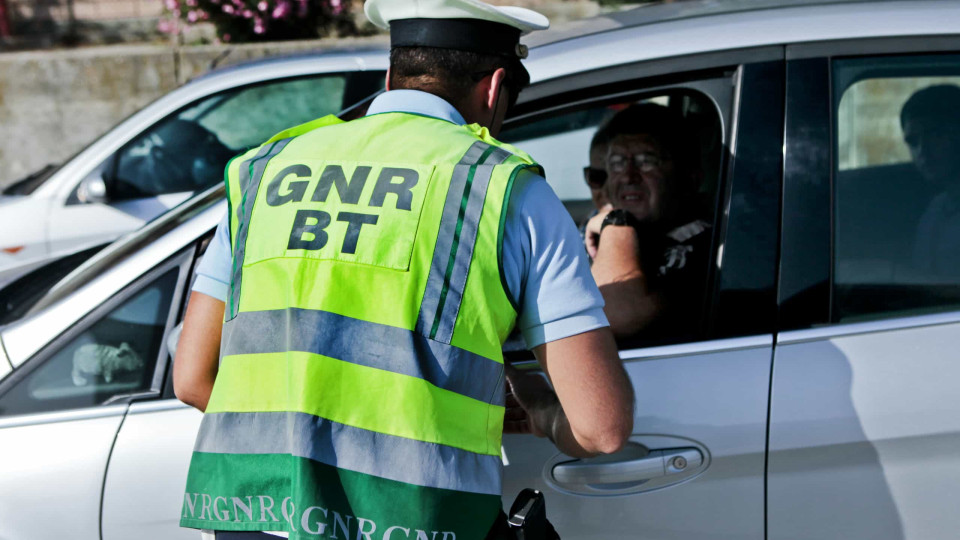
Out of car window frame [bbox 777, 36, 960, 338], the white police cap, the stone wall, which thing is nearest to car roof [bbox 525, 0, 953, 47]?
car window frame [bbox 777, 36, 960, 338]

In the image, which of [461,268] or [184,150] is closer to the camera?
[461,268]

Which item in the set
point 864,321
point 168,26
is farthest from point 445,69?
point 168,26

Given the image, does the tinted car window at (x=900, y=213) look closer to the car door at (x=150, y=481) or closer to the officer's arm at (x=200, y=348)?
the officer's arm at (x=200, y=348)

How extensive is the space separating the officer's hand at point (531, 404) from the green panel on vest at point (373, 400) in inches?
7.9

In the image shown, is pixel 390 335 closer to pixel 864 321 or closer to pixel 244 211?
pixel 244 211

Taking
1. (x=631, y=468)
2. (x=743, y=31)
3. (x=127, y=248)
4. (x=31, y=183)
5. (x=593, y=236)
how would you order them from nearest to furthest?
(x=631, y=468) → (x=743, y=31) → (x=127, y=248) → (x=593, y=236) → (x=31, y=183)

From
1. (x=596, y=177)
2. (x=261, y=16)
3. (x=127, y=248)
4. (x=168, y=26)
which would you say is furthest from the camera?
(x=168, y=26)

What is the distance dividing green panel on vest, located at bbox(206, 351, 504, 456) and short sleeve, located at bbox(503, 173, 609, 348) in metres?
0.17

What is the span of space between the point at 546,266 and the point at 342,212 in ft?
0.96

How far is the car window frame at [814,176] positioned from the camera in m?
1.80

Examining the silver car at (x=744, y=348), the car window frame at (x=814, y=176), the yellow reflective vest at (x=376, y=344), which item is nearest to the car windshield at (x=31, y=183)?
the silver car at (x=744, y=348)

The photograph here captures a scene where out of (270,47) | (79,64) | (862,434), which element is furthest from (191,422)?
(79,64)

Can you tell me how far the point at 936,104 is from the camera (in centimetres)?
204

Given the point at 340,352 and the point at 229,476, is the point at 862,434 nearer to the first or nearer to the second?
the point at 340,352
